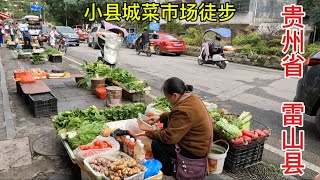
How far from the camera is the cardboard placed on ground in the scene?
3.95 m

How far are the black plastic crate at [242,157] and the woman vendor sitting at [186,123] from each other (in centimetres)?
73

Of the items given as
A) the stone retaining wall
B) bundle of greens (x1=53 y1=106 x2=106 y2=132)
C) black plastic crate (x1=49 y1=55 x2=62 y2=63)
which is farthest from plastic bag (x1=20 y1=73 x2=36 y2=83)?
the stone retaining wall

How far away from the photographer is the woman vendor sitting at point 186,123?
3088 mm

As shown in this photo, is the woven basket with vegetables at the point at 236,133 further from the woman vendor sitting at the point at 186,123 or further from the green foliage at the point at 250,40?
the green foliage at the point at 250,40

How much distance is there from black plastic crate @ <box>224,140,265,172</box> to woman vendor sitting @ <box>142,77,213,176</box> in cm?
73

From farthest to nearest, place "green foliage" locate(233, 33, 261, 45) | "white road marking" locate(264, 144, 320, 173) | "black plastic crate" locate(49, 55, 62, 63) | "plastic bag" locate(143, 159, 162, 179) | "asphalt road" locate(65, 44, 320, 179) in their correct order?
1. "green foliage" locate(233, 33, 261, 45)
2. "black plastic crate" locate(49, 55, 62, 63)
3. "asphalt road" locate(65, 44, 320, 179)
4. "white road marking" locate(264, 144, 320, 173)
5. "plastic bag" locate(143, 159, 162, 179)

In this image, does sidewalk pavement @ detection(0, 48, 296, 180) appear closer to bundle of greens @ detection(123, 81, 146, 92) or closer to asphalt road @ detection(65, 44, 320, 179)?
bundle of greens @ detection(123, 81, 146, 92)

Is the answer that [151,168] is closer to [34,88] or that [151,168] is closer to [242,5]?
[34,88]

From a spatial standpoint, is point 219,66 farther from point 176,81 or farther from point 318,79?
point 176,81

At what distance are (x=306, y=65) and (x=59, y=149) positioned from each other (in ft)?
15.7

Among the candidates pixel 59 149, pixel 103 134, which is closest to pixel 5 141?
pixel 59 149

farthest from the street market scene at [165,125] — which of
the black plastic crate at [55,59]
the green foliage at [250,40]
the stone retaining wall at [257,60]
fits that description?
the green foliage at [250,40]

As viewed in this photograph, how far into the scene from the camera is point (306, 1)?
1678 centimetres

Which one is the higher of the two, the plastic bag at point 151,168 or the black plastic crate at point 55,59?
the black plastic crate at point 55,59
